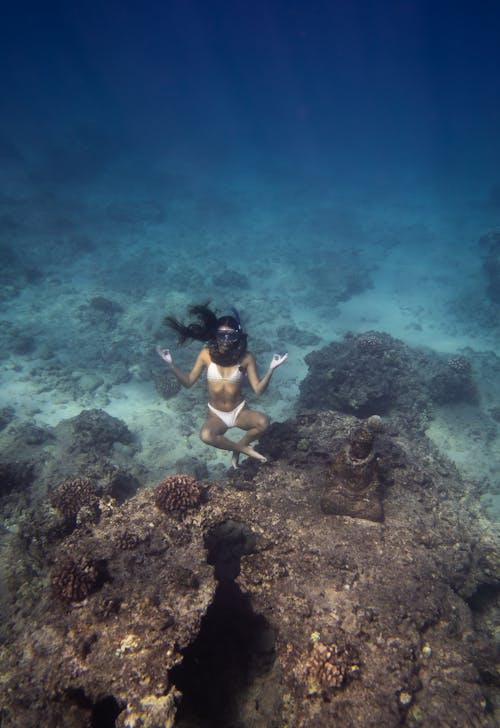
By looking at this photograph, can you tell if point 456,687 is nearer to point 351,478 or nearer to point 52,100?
point 351,478

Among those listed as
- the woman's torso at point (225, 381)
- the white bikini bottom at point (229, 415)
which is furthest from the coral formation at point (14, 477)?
the woman's torso at point (225, 381)

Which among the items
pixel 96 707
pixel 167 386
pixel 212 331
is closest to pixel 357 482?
pixel 212 331

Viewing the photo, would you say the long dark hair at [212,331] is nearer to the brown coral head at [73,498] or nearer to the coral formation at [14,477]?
the brown coral head at [73,498]

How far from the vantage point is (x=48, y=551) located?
18.3ft

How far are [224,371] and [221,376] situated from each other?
0.12 metres

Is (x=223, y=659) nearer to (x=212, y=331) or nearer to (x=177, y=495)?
(x=177, y=495)

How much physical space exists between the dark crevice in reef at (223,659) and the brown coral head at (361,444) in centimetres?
223

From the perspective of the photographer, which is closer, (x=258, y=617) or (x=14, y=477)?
(x=258, y=617)

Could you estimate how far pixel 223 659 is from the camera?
442cm

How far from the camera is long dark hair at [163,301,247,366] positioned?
6.55m

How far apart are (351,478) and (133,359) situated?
12.0 meters

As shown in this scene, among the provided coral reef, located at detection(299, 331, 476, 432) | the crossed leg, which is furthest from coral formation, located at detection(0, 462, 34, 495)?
coral reef, located at detection(299, 331, 476, 432)

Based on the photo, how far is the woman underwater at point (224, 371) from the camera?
659cm

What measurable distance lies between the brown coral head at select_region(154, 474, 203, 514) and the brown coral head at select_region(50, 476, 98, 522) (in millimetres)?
1302
